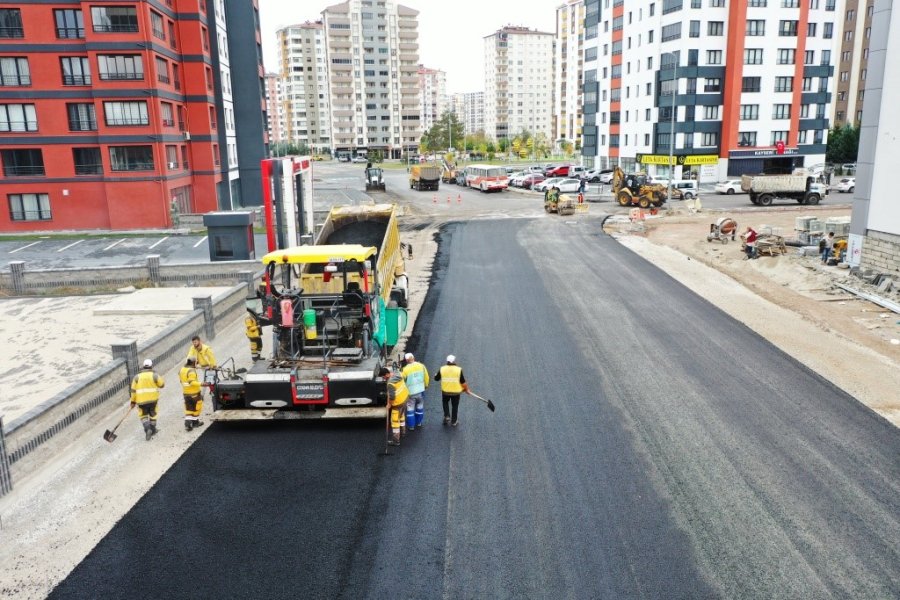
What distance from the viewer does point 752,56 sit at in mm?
66438

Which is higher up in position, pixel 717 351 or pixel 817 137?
pixel 817 137

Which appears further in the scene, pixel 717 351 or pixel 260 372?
pixel 717 351

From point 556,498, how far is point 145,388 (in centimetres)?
718

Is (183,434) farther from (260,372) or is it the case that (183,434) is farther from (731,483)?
(731,483)

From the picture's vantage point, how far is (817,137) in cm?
7069

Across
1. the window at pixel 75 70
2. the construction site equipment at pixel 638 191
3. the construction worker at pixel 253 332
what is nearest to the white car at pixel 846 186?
the construction site equipment at pixel 638 191

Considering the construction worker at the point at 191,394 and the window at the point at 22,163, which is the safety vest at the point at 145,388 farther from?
the window at the point at 22,163

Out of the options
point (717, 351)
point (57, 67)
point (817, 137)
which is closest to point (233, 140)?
point (57, 67)

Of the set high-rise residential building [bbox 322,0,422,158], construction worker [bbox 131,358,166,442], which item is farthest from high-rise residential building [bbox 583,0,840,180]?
high-rise residential building [bbox 322,0,422,158]

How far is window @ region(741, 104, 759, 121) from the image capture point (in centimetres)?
6744

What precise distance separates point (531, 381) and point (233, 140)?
44.5 metres

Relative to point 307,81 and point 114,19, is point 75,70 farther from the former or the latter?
point 307,81

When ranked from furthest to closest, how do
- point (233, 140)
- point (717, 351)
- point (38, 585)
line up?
point (233, 140)
point (717, 351)
point (38, 585)

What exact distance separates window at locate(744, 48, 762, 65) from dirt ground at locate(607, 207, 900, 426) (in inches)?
1592
